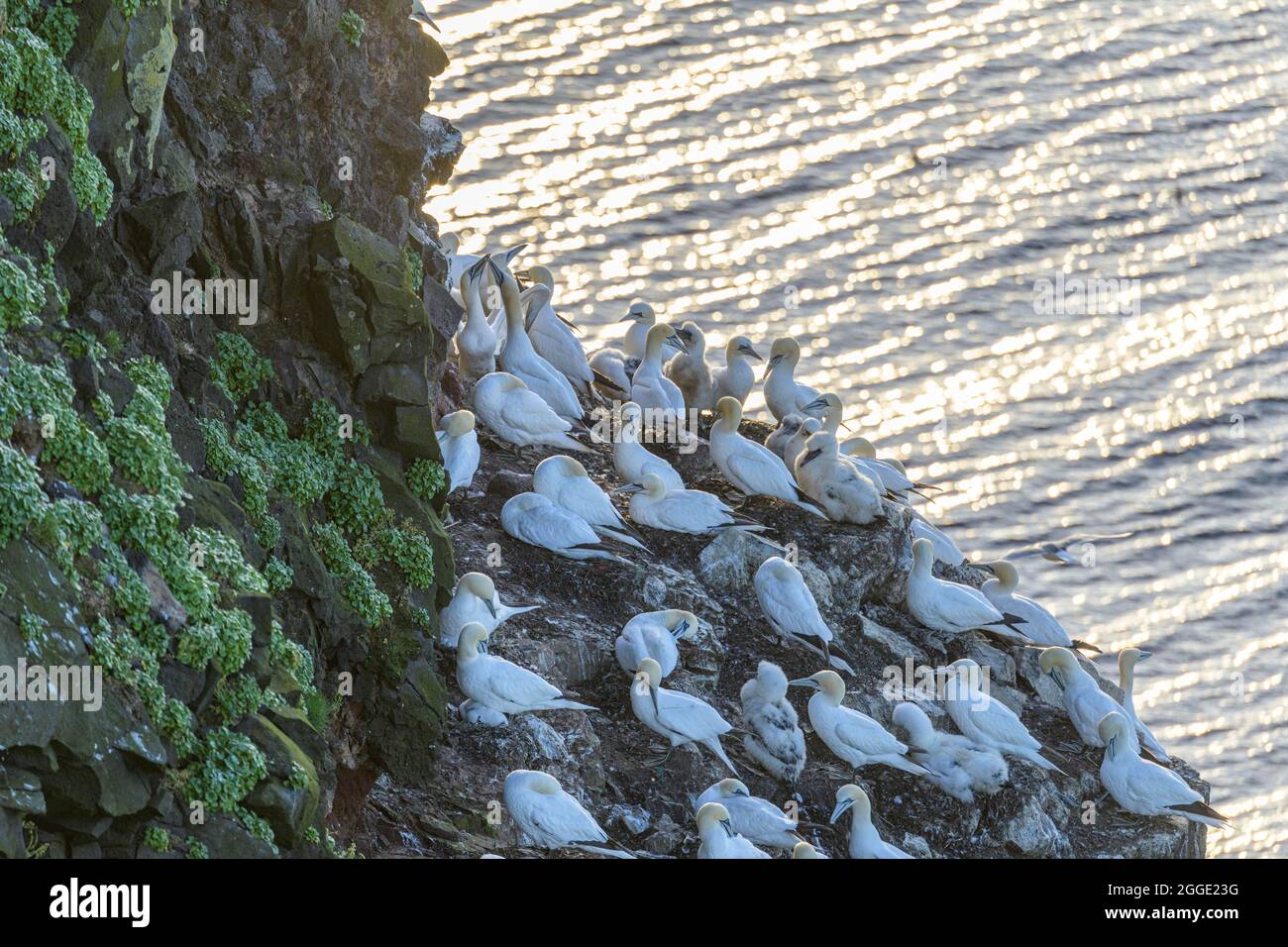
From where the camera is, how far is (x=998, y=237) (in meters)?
33.3

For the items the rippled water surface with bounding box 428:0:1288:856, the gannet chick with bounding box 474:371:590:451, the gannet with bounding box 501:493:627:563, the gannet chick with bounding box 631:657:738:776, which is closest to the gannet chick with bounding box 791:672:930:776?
the gannet chick with bounding box 631:657:738:776

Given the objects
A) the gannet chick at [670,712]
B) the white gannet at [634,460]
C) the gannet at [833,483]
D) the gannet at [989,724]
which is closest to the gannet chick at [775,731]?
the gannet chick at [670,712]

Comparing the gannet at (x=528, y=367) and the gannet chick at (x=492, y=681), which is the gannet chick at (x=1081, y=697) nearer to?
the gannet at (x=528, y=367)

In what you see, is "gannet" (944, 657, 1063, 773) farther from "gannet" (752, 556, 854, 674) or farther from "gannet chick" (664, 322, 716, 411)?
"gannet chick" (664, 322, 716, 411)

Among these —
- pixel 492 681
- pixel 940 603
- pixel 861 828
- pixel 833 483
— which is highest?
pixel 833 483

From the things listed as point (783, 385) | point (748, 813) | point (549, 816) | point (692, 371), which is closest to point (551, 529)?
point (748, 813)

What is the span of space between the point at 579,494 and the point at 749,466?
1.97 metres

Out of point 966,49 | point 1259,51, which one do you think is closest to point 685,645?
point 966,49

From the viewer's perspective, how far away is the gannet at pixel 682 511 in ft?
62.4

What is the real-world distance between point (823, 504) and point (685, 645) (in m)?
2.50

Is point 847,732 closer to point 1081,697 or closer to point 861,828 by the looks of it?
point 861,828

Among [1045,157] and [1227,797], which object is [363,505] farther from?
[1045,157]

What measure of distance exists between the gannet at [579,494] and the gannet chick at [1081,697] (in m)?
4.38

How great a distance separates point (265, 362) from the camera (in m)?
14.3
